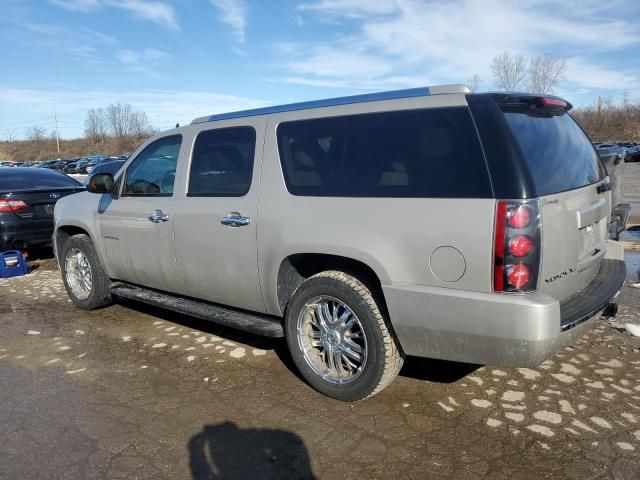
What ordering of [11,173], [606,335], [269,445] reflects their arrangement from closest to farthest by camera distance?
[269,445], [606,335], [11,173]

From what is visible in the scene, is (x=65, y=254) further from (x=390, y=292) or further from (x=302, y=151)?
(x=390, y=292)

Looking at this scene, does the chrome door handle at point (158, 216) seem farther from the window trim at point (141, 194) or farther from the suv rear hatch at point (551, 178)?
the suv rear hatch at point (551, 178)

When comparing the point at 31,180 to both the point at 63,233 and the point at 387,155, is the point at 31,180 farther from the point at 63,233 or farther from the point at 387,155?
the point at 387,155

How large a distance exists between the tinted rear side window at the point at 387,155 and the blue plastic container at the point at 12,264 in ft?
18.4

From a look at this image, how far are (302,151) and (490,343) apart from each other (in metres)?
1.79

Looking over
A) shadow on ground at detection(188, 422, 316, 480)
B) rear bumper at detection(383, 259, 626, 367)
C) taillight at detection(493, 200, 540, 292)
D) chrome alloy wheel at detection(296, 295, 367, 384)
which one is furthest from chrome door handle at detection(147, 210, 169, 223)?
taillight at detection(493, 200, 540, 292)

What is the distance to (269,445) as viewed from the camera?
3129 mm

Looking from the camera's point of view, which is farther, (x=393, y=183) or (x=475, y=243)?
(x=393, y=183)

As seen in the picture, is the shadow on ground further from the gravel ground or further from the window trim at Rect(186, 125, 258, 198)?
the window trim at Rect(186, 125, 258, 198)

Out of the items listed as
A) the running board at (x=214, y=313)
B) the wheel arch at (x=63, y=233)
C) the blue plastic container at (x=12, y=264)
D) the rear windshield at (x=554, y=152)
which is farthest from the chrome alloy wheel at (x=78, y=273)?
the rear windshield at (x=554, y=152)

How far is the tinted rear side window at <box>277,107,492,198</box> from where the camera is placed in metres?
3.04

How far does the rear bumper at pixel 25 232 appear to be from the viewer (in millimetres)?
7824

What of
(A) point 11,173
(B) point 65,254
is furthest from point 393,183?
(A) point 11,173

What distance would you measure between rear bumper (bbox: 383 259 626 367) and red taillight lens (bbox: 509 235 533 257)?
23cm
